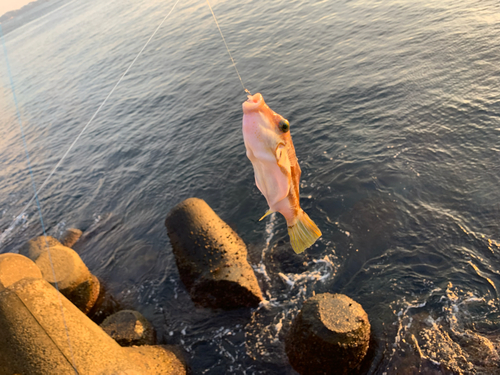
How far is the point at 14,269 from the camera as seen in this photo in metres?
7.91

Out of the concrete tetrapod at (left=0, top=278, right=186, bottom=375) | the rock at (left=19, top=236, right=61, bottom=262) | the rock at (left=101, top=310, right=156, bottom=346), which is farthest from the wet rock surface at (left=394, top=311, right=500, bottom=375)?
the rock at (left=19, top=236, right=61, bottom=262)

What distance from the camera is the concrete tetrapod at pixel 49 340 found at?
5598mm

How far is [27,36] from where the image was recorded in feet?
172

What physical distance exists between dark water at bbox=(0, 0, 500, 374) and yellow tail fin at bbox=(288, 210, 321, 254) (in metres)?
3.18

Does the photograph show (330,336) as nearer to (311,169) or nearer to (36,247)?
(311,169)

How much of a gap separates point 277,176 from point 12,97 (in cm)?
3775

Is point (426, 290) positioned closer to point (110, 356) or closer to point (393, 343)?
point (393, 343)

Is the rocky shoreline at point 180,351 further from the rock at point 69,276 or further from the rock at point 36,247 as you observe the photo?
the rock at point 36,247

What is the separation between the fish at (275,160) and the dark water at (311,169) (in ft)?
11.2

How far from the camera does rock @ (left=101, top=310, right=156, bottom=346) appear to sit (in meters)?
7.61

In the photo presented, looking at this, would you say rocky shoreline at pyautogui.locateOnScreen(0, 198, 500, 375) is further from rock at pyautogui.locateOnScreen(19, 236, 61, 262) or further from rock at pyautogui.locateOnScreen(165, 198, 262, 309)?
rock at pyautogui.locateOnScreen(19, 236, 61, 262)

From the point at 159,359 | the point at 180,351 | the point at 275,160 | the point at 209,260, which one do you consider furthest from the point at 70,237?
the point at 275,160

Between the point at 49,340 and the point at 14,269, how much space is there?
3.02m

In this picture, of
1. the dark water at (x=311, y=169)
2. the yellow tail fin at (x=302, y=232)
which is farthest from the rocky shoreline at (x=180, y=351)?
the yellow tail fin at (x=302, y=232)
